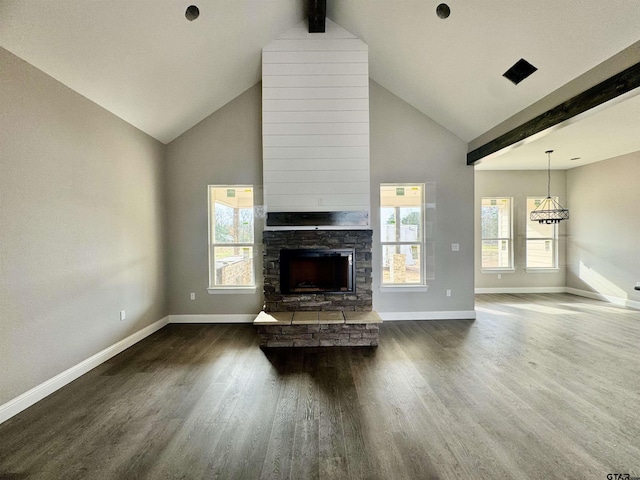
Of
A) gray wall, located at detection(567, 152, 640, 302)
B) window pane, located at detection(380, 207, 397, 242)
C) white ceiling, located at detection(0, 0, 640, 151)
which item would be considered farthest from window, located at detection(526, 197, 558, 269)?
window pane, located at detection(380, 207, 397, 242)

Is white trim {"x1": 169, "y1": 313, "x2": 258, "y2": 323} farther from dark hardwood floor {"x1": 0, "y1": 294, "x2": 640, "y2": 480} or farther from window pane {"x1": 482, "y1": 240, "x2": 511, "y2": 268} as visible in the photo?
window pane {"x1": 482, "y1": 240, "x2": 511, "y2": 268}

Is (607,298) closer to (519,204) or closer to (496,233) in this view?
(496,233)

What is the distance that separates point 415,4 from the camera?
327 cm

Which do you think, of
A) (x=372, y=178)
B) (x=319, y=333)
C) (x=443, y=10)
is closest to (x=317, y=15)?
(x=443, y=10)

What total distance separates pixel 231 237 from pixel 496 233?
594 centimetres

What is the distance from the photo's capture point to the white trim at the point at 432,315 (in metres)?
5.13

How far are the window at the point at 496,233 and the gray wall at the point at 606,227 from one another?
4.51ft

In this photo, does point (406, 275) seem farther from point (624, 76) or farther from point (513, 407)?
point (624, 76)

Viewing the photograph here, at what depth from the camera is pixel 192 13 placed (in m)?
3.16

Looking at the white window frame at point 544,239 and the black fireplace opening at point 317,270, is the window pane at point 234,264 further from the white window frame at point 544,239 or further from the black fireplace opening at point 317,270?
the white window frame at point 544,239

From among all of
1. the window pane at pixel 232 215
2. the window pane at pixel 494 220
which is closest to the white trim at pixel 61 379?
the window pane at pixel 232 215

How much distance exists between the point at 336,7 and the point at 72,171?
3627 mm

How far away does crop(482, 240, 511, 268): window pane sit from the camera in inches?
287

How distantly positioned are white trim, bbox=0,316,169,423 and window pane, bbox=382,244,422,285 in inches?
148
